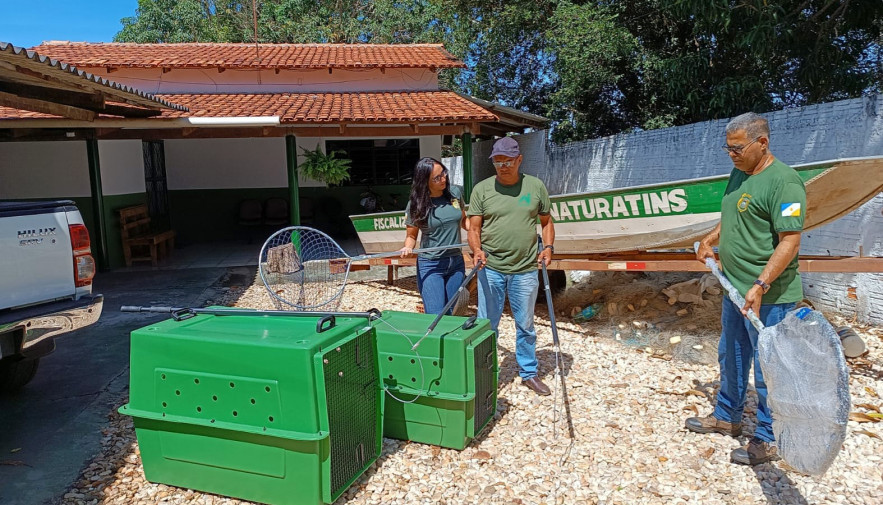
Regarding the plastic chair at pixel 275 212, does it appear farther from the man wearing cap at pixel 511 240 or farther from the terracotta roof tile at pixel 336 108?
the man wearing cap at pixel 511 240

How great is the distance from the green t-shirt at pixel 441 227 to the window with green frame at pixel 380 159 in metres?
9.00

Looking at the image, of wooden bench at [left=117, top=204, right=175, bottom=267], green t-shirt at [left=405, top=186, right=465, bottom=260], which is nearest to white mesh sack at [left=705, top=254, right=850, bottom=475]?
green t-shirt at [left=405, top=186, right=465, bottom=260]

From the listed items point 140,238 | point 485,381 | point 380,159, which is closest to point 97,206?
point 140,238

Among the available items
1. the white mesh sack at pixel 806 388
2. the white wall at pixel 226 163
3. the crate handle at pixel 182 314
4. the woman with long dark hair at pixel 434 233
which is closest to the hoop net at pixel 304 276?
the woman with long dark hair at pixel 434 233

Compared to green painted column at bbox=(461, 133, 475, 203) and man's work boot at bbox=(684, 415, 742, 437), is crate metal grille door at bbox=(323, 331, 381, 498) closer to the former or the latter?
man's work boot at bbox=(684, 415, 742, 437)

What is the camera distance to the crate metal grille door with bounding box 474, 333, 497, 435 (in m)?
3.39

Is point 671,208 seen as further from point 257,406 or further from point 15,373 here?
point 15,373

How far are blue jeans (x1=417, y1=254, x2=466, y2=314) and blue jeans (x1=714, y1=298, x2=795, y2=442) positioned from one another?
5.67 feet

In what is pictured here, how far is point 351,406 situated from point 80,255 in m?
2.23

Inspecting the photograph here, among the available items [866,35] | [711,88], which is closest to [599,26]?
[711,88]

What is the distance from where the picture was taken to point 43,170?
A: 10.1 metres

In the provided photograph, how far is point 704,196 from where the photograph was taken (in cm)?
487

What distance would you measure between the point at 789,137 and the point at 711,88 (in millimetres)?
4736

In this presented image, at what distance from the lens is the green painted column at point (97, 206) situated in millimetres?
9571
